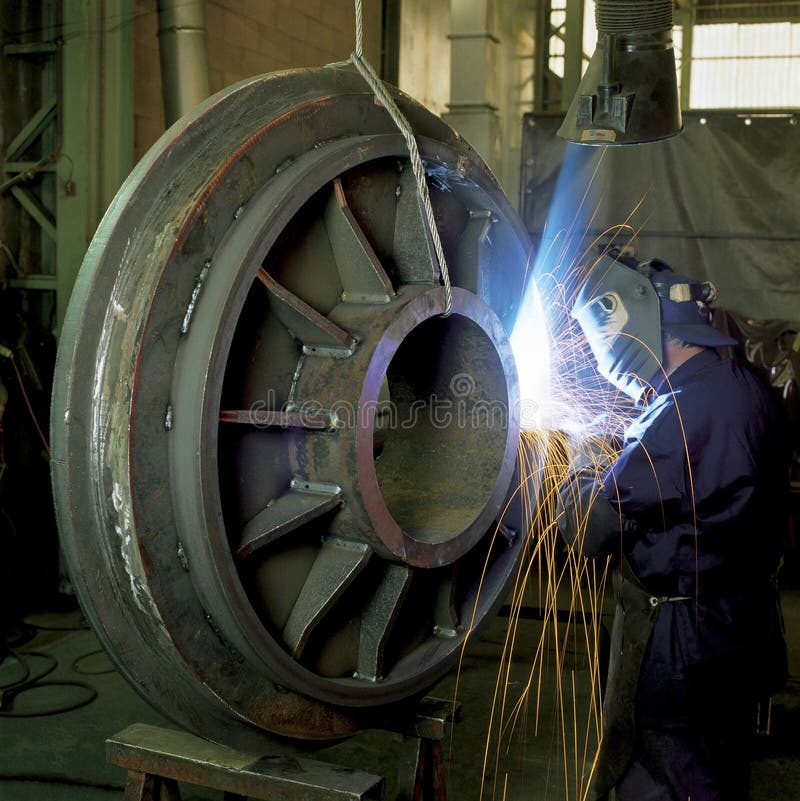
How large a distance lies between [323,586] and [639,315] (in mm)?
1294

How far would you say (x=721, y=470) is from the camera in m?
2.64

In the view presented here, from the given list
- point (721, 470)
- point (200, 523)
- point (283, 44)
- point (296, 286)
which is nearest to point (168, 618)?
point (200, 523)

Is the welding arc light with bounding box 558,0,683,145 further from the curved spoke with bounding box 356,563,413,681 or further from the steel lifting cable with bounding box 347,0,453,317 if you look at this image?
the curved spoke with bounding box 356,563,413,681

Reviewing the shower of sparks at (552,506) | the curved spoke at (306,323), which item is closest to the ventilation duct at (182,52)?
the shower of sparks at (552,506)

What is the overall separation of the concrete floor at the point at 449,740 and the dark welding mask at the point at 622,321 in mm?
1580

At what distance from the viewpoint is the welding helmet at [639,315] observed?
111 inches

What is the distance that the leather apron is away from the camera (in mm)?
2770

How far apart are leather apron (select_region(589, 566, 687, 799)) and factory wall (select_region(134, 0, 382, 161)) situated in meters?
3.85

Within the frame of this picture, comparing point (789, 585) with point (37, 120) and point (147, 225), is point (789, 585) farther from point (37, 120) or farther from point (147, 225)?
point (147, 225)

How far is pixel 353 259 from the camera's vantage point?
2.09 meters

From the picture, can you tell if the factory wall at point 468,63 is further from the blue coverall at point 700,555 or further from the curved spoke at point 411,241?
the curved spoke at point 411,241

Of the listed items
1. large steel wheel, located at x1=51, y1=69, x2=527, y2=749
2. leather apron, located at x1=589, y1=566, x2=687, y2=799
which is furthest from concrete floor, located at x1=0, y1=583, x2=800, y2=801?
large steel wheel, located at x1=51, y1=69, x2=527, y2=749

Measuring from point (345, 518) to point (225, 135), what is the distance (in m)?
0.78

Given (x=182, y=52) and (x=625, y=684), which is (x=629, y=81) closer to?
(x=625, y=684)
